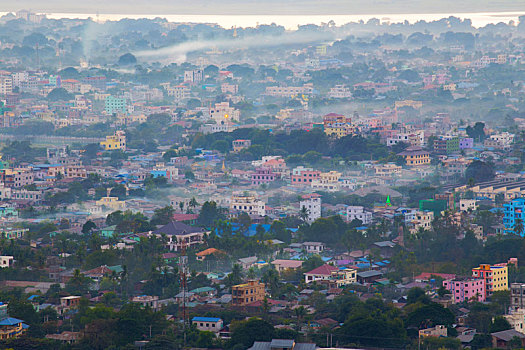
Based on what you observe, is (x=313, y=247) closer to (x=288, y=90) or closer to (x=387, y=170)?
(x=387, y=170)

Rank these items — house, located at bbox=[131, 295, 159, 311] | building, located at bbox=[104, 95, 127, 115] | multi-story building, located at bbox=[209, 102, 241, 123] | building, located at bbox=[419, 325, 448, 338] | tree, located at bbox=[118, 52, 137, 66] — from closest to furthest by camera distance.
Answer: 1. building, located at bbox=[419, 325, 448, 338]
2. house, located at bbox=[131, 295, 159, 311]
3. multi-story building, located at bbox=[209, 102, 241, 123]
4. building, located at bbox=[104, 95, 127, 115]
5. tree, located at bbox=[118, 52, 137, 66]

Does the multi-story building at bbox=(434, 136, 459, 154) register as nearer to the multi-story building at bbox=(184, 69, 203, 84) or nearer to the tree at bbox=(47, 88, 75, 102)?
the tree at bbox=(47, 88, 75, 102)

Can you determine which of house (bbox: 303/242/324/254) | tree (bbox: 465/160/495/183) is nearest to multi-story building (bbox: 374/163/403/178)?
tree (bbox: 465/160/495/183)

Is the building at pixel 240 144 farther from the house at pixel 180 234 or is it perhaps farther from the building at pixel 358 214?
the house at pixel 180 234

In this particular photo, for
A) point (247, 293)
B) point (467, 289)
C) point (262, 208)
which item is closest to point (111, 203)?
point (262, 208)

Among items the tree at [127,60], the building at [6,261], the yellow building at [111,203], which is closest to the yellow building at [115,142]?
the yellow building at [111,203]

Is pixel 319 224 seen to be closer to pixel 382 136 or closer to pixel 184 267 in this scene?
pixel 184 267
